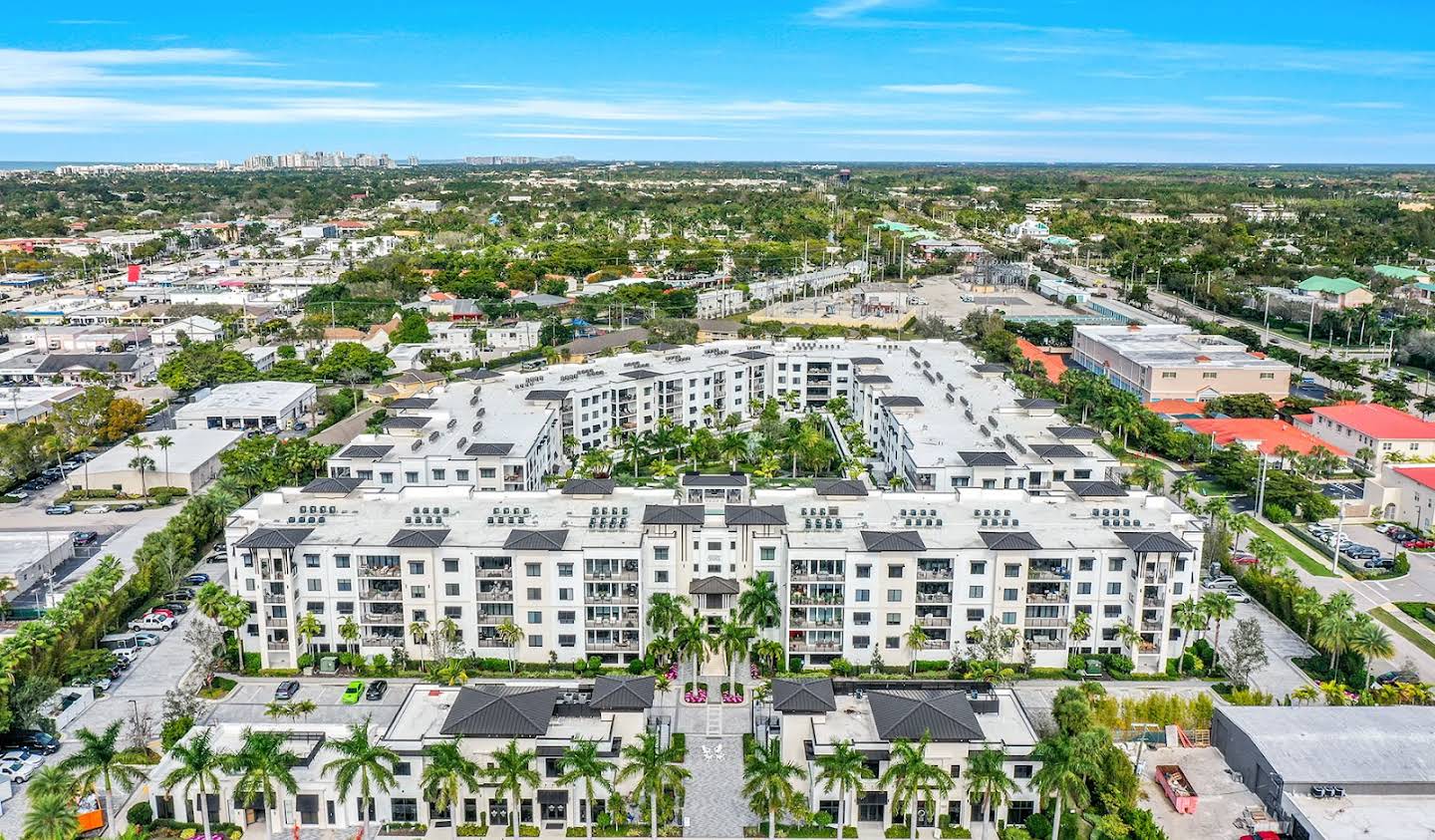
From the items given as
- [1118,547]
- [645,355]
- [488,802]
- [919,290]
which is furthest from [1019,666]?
[919,290]

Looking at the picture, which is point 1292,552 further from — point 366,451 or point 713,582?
point 366,451

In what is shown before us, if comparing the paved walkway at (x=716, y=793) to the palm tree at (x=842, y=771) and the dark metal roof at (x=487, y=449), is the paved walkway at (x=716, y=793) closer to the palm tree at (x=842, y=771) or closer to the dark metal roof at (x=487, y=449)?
the palm tree at (x=842, y=771)

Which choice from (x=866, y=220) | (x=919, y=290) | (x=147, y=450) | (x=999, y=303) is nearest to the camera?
(x=147, y=450)

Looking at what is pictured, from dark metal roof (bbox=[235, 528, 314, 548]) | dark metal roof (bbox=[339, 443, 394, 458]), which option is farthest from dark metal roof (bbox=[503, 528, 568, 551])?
dark metal roof (bbox=[339, 443, 394, 458])

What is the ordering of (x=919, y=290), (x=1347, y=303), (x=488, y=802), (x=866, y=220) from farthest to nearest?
(x=866, y=220) → (x=919, y=290) → (x=1347, y=303) → (x=488, y=802)

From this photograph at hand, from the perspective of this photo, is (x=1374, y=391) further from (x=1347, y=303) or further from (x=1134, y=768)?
(x=1134, y=768)

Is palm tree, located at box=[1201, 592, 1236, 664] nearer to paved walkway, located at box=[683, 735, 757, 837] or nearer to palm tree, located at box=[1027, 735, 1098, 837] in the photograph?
palm tree, located at box=[1027, 735, 1098, 837]

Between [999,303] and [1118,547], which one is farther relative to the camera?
[999,303]
